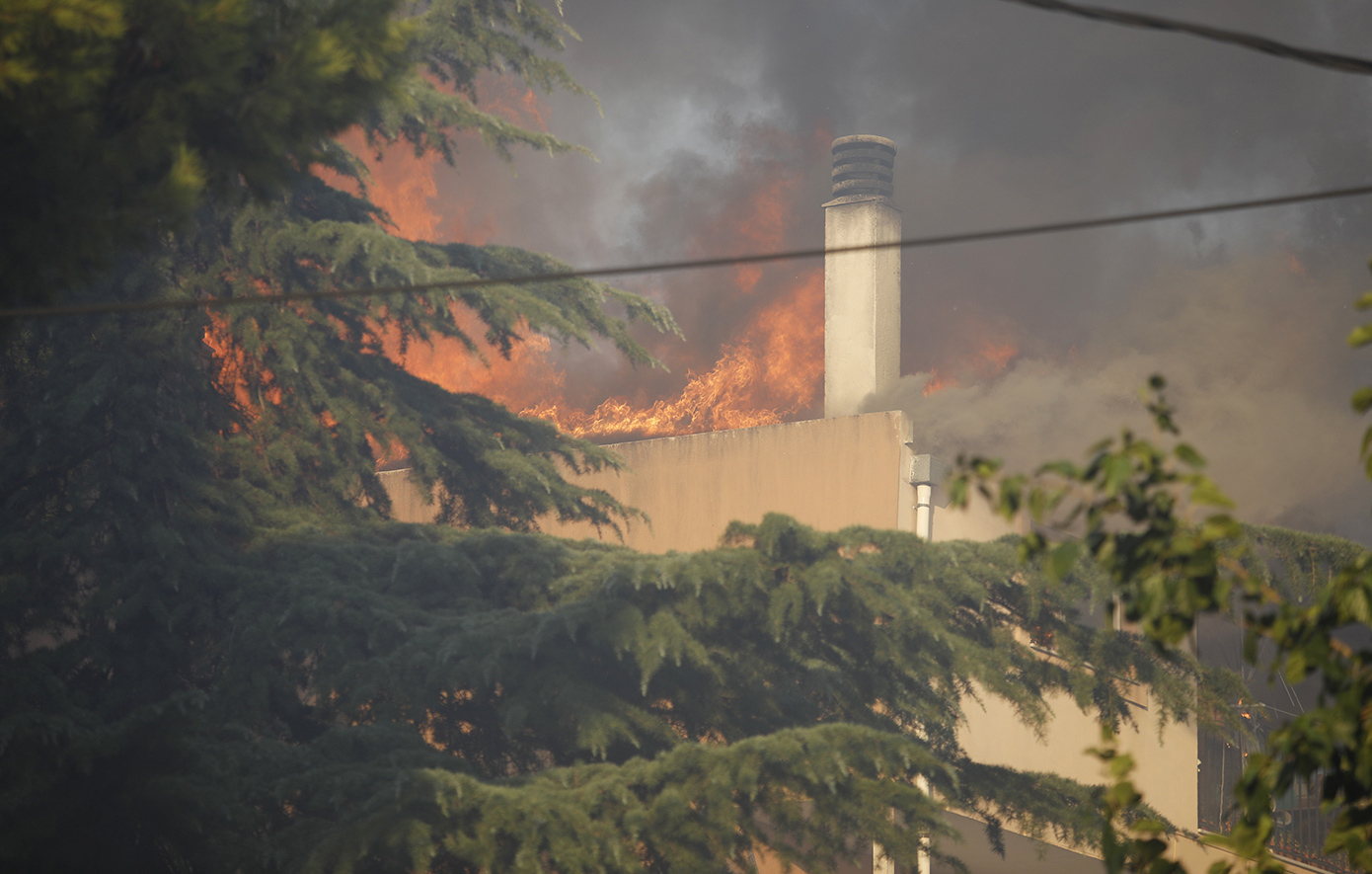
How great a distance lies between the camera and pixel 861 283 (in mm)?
16266

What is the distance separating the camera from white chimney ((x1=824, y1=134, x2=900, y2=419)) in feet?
52.9

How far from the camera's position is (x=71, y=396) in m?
8.71

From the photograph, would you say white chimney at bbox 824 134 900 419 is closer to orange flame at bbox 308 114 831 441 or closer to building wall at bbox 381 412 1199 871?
building wall at bbox 381 412 1199 871

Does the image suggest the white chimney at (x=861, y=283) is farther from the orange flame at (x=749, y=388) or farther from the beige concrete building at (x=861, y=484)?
the orange flame at (x=749, y=388)

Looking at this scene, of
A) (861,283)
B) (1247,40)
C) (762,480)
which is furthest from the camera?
(861,283)

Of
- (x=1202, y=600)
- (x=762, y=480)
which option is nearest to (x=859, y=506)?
(x=762, y=480)

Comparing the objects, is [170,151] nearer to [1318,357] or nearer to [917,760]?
[917,760]

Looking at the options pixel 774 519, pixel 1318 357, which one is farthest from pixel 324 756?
pixel 1318 357

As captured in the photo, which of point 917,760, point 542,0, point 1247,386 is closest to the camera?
point 917,760

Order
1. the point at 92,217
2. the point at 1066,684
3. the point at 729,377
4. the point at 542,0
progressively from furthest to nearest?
the point at 729,377 → the point at 542,0 → the point at 1066,684 → the point at 92,217

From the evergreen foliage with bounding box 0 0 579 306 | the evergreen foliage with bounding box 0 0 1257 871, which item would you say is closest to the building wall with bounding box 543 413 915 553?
the evergreen foliage with bounding box 0 0 1257 871

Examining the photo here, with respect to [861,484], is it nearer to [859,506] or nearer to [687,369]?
[859,506]

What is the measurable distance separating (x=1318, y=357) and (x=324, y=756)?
18.2 m

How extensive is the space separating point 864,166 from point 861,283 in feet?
6.04
